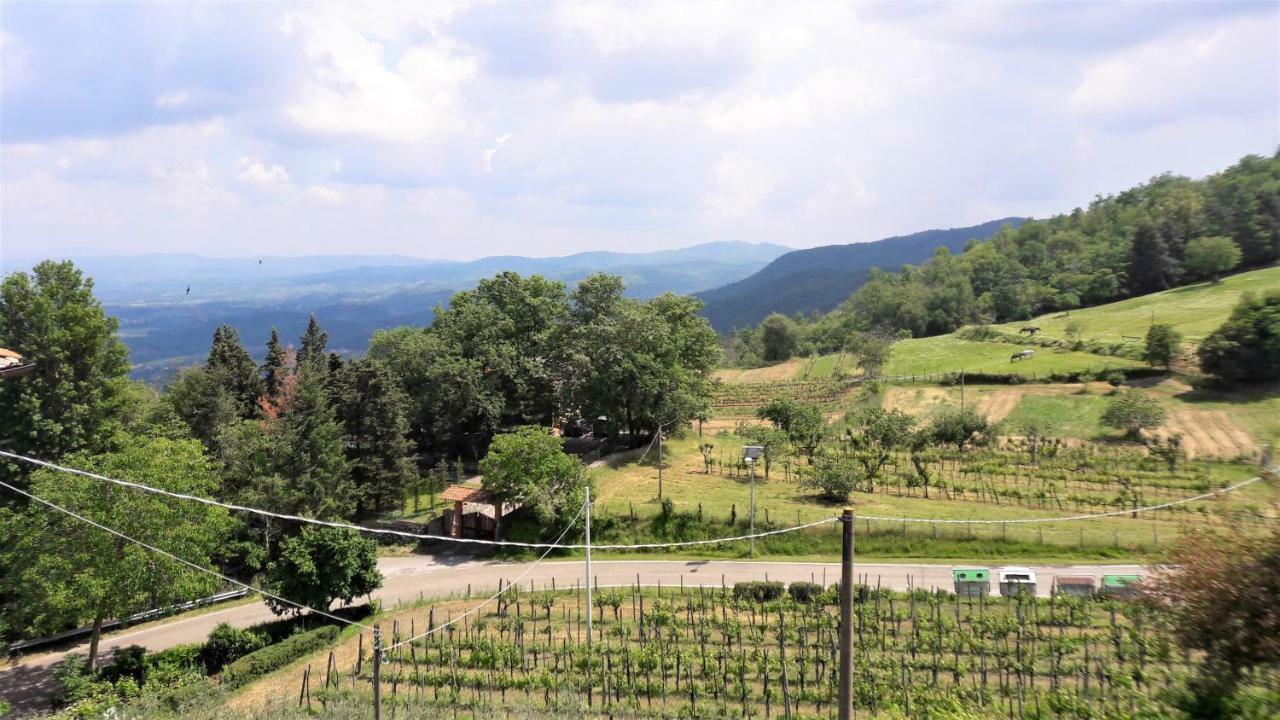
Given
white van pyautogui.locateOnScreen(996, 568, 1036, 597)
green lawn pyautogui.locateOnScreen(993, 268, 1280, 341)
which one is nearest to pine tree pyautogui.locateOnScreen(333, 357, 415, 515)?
white van pyautogui.locateOnScreen(996, 568, 1036, 597)

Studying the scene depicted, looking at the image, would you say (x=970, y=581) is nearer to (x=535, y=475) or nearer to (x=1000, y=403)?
(x=535, y=475)

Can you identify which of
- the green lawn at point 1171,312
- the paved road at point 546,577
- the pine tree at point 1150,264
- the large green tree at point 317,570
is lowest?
the paved road at point 546,577

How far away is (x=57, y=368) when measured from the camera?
28.6 meters

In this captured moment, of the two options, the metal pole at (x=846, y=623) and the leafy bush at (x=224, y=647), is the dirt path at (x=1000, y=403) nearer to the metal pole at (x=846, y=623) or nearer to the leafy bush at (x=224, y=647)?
the metal pole at (x=846, y=623)

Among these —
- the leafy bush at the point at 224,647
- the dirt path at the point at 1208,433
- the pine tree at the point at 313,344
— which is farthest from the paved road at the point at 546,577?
the pine tree at the point at 313,344

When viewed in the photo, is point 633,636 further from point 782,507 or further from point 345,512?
point 345,512

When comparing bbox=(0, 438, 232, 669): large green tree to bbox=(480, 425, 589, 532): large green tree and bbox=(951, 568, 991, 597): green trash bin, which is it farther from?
bbox=(951, 568, 991, 597): green trash bin

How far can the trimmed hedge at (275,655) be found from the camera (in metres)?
21.4

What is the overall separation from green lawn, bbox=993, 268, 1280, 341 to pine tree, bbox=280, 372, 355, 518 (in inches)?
2941

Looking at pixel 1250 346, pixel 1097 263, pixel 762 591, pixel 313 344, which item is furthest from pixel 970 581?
pixel 1097 263

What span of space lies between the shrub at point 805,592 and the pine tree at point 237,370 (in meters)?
37.9

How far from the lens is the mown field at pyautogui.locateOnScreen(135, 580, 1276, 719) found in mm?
17594

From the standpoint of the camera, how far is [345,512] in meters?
34.1

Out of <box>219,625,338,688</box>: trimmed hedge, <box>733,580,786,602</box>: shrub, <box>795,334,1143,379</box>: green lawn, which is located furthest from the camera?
<box>795,334,1143,379</box>: green lawn
